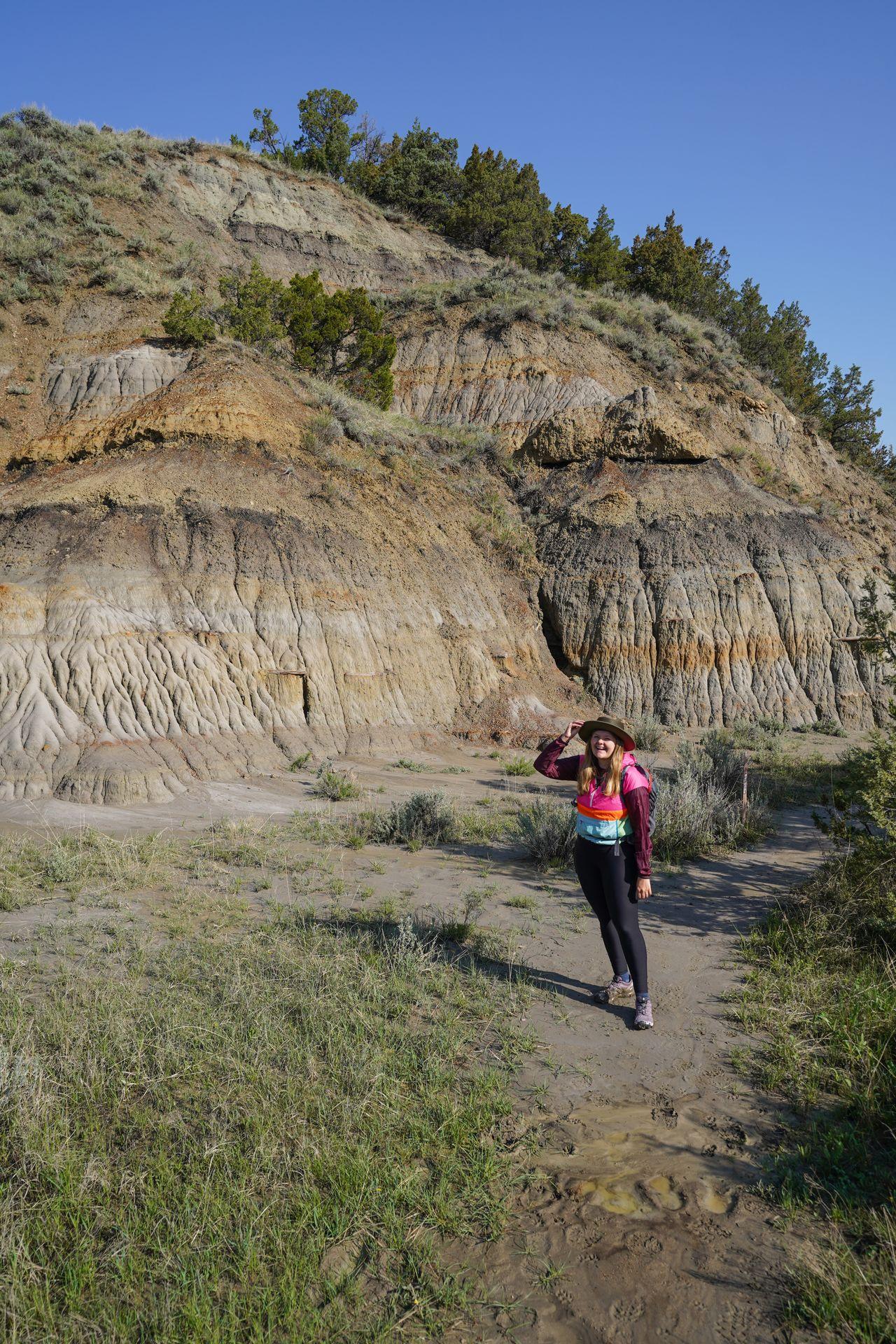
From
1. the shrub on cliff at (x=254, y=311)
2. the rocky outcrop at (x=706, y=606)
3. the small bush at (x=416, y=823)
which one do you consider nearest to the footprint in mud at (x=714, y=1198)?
the small bush at (x=416, y=823)

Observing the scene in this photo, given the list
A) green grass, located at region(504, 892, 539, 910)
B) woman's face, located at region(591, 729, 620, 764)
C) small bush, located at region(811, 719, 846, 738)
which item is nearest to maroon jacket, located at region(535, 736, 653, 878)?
woman's face, located at region(591, 729, 620, 764)

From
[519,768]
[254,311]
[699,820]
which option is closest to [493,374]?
[254,311]

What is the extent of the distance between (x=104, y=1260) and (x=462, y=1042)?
220 cm

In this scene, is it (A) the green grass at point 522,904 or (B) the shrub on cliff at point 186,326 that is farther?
(B) the shrub on cliff at point 186,326

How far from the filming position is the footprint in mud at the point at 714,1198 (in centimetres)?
334

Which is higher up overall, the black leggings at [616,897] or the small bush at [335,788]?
the black leggings at [616,897]

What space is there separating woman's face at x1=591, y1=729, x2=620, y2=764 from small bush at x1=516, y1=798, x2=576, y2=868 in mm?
4064

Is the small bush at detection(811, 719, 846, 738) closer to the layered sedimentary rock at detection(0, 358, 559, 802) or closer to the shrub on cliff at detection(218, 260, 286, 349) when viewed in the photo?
the layered sedimentary rock at detection(0, 358, 559, 802)

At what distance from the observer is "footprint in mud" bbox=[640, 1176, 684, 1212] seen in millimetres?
3393

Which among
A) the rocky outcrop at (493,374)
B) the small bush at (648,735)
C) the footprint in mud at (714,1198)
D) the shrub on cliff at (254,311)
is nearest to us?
the footprint in mud at (714,1198)

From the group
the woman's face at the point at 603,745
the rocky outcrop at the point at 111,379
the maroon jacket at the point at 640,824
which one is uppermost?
the rocky outcrop at the point at 111,379

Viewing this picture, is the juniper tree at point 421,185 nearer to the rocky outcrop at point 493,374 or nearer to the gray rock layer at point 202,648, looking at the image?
the rocky outcrop at point 493,374

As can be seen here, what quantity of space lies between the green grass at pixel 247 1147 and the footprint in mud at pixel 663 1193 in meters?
0.64

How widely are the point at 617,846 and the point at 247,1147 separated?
281 centimetres
